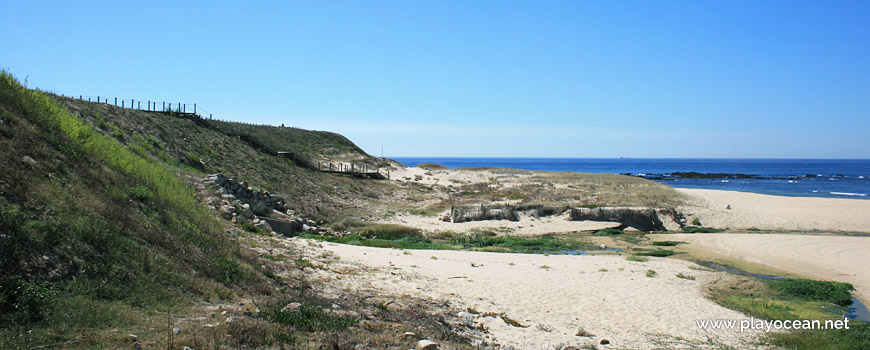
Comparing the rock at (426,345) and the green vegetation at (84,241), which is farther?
the rock at (426,345)

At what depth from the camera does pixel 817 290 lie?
14.3 m

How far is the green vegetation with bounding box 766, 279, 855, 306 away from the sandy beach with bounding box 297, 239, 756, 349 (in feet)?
6.64

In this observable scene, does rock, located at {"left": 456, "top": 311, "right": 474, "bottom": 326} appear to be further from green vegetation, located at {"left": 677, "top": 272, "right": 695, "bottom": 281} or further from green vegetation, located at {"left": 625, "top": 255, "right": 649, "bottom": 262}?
green vegetation, located at {"left": 625, "top": 255, "right": 649, "bottom": 262}

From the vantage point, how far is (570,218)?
29.8 meters

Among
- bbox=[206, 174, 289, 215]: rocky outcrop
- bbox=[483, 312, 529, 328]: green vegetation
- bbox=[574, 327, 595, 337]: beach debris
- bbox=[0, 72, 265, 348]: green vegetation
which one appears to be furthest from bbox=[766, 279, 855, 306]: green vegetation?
bbox=[206, 174, 289, 215]: rocky outcrop

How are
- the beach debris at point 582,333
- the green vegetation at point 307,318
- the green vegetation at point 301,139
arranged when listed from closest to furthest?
the green vegetation at point 307,318 → the beach debris at point 582,333 → the green vegetation at point 301,139

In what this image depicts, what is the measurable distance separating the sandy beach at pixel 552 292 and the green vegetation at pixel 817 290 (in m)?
2.02

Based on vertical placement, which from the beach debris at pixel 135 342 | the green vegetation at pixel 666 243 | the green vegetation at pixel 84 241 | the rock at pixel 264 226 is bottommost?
the green vegetation at pixel 666 243

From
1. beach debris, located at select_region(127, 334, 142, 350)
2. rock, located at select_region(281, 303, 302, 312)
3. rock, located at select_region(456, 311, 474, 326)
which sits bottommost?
rock, located at select_region(456, 311, 474, 326)

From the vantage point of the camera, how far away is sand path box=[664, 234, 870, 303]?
1753cm

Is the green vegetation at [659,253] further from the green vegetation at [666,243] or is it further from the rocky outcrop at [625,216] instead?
the rocky outcrop at [625,216]

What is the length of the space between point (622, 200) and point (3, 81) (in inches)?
1420

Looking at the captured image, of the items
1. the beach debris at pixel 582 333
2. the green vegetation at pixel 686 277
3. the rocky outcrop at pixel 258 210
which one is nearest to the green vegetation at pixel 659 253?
the green vegetation at pixel 686 277

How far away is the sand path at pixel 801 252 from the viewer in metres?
17.5
